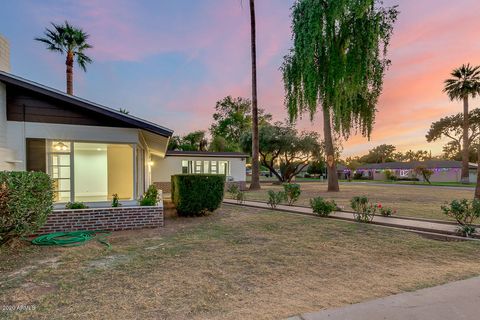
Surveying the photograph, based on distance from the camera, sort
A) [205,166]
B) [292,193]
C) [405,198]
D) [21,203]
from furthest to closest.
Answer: [205,166]
[405,198]
[292,193]
[21,203]

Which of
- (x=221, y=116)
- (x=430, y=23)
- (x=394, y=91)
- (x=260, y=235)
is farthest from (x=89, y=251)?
(x=221, y=116)

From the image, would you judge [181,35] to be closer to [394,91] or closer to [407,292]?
[394,91]

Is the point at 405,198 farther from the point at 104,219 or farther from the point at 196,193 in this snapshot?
the point at 104,219

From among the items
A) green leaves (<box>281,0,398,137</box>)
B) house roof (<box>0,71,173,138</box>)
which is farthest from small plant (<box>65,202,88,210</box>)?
green leaves (<box>281,0,398,137</box>)

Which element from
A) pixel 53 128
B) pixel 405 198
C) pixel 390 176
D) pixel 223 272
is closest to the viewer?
pixel 223 272

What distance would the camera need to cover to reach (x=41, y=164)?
6918mm

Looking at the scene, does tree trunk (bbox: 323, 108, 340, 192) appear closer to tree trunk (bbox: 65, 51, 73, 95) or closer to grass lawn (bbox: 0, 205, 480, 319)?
grass lawn (bbox: 0, 205, 480, 319)

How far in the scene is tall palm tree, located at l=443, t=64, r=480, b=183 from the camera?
31377 mm

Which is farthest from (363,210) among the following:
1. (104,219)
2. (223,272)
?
(104,219)

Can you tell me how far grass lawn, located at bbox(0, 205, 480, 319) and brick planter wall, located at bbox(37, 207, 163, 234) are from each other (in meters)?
0.61

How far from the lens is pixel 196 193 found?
845 centimetres

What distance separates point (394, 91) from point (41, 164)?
19.5m

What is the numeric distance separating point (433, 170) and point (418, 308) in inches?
1917

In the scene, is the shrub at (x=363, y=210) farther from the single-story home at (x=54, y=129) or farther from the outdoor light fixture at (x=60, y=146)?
the outdoor light fixture at (x=60, y=146)
